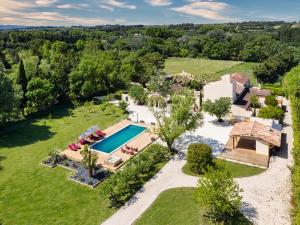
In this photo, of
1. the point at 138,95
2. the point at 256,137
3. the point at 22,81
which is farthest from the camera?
the point at 138,95

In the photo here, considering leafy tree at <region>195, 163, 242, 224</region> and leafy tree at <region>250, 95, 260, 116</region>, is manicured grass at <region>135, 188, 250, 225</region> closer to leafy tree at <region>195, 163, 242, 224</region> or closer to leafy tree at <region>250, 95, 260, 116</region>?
leafy tree at <region>195, 163, 242, 224</region>

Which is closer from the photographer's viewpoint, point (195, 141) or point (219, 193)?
point (219, 193)

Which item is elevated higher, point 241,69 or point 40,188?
point 241,69

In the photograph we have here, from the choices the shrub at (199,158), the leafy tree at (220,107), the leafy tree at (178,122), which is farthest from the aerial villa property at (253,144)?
the leafy tree at (220,107)

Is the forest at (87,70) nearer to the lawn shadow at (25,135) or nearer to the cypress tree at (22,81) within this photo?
the cypress tree at (22,81)

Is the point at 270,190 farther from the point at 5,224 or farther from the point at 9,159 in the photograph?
the point at 9,159

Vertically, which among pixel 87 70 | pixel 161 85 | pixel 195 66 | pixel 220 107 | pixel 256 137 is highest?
pixel 87 70

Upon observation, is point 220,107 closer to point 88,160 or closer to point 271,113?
point 271,113

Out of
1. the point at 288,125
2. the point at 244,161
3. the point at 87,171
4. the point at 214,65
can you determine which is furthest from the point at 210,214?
the point at 214,65

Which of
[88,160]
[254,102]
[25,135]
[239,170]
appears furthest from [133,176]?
[254,102]
